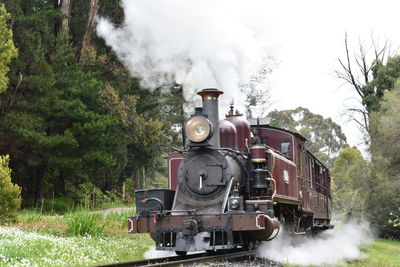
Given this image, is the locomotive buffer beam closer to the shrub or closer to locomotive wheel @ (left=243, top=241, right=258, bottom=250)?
locomotive wheel @ (left=243, top=241, right=258, bottom=250)

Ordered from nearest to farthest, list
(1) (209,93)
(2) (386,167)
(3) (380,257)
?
(1) (209,93) < (3) (380,257) < (2) (386,167)

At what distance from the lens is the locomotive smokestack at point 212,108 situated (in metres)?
10.4

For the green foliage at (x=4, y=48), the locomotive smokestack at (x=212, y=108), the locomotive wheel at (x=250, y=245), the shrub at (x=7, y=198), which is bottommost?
the locomotive wheel at (x=250, y=245)

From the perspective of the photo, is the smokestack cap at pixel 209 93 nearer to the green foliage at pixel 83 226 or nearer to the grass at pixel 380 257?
the grass at pixel 380 257

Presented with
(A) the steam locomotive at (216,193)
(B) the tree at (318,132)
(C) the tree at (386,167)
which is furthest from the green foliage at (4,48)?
(B) the tree at (318,132)

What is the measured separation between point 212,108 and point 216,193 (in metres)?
1.69

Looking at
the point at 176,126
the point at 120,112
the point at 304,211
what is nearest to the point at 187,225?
the point at 304,211

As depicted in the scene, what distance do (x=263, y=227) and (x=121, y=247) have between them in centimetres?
384

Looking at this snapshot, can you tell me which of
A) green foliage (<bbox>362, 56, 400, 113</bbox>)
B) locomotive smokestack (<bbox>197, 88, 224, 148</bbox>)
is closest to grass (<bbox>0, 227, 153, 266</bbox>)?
locomotive smokestack (<bbox>197, 88, 224, 148</bbox>)

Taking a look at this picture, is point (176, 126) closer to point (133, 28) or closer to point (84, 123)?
point (84, 123)

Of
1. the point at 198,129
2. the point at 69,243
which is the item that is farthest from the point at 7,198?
the point at 198,129

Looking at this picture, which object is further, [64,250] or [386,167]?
[386,167]

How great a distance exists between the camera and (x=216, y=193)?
1039cm

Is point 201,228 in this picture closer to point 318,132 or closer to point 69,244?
point 69,244
